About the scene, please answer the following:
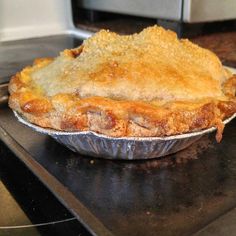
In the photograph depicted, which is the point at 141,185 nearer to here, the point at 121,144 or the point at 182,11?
the point at 121,144

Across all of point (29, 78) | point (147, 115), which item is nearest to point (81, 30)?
point (29, 78)

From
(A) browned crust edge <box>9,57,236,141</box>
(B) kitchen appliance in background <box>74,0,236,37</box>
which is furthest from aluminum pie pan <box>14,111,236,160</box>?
(B) kitchen appliance in background <box>74,0,236,37</box>

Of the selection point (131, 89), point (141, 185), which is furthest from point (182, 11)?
point (141, 185)

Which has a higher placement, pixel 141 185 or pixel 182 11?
pixel 182 11

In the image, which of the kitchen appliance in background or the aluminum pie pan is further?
the kitchen appliance in background

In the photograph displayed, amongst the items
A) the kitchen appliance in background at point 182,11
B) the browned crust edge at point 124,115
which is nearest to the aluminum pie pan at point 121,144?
the browned crust edge at point 124,115

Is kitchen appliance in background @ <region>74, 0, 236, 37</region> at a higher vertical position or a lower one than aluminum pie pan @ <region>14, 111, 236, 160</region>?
higher

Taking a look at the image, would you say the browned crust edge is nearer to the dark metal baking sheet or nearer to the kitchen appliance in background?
the dark metal baking sheet

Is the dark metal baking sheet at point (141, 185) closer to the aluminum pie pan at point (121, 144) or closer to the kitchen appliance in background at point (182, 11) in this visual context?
the aluminum pie pan at point (121, 144)
